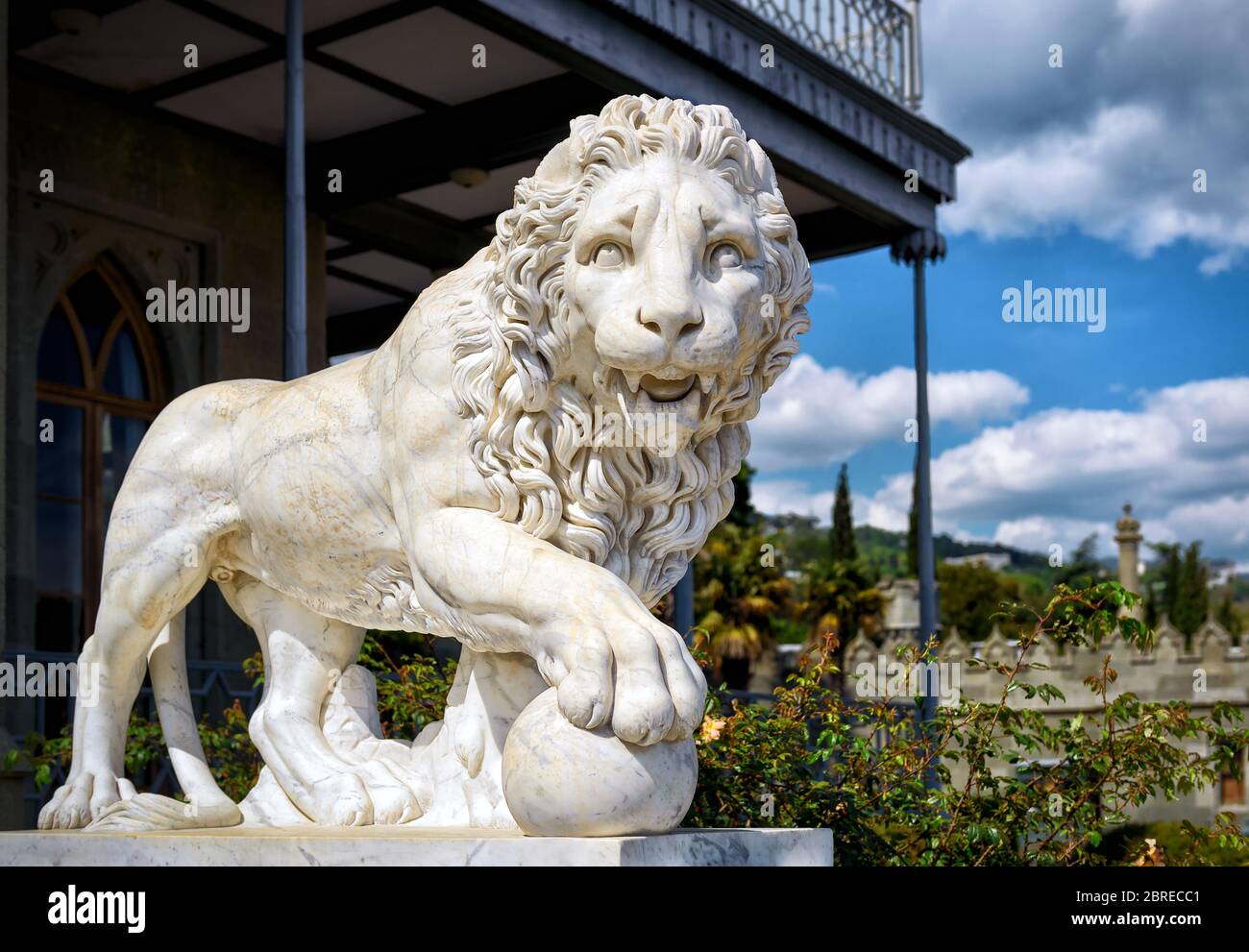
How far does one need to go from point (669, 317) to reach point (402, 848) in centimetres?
103

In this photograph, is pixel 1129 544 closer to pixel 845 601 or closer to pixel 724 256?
pixel 845 601

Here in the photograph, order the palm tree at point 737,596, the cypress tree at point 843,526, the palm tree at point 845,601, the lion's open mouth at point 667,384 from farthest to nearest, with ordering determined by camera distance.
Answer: the cypress tree at point 843,526 → the palm tree at point 845,601 → the palm tree at point 737,596 → the lion's open mouth at point 667,384

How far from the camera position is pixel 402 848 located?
2.76 m

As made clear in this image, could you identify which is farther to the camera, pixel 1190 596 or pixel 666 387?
pixel 1190 596

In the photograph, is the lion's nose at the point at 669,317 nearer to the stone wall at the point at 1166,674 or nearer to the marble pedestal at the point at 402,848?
the marble pedestal at the point at 402,848

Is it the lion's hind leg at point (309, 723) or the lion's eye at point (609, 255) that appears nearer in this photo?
the lion's eye at point (609, 255)

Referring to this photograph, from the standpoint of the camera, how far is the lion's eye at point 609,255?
2.92m

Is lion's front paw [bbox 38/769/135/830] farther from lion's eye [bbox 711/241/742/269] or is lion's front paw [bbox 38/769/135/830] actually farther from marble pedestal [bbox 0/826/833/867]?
lion's eye [bbox 711/241/742/269]

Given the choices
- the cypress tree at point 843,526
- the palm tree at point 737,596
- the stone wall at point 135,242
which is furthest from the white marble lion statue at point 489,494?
the cypress tree at point 843,526

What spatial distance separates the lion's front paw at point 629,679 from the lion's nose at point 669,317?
497 mm

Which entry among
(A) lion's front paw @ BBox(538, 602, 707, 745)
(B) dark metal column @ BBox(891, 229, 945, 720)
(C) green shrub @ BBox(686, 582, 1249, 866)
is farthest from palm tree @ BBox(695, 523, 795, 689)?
(A) lion's front paw @ BBox(538, 602, 707, 745)

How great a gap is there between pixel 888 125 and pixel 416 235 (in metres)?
3.89

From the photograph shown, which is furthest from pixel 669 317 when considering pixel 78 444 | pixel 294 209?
pixel 78 444
